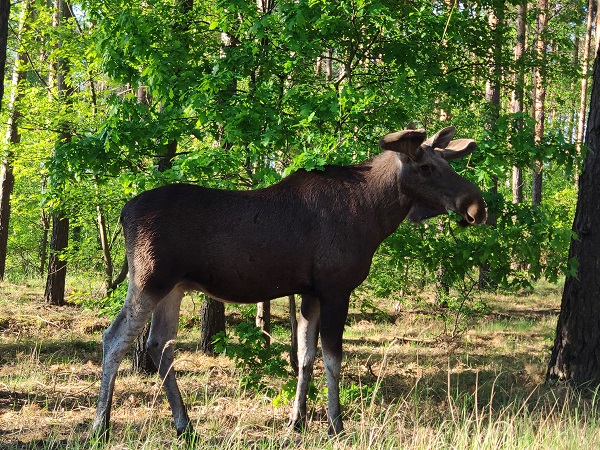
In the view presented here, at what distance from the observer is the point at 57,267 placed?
16781 mm

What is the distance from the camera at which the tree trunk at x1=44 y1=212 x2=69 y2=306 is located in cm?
1634

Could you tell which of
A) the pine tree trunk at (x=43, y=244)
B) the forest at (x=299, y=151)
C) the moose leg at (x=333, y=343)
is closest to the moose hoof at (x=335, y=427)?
the moose leg at (x=333, y=343)

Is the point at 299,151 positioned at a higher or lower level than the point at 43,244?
higher

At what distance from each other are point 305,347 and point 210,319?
5659 mm

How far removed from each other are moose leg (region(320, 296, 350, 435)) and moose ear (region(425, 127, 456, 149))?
1692 mm

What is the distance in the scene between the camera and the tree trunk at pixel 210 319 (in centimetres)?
1158

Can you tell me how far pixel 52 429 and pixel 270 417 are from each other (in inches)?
84.2

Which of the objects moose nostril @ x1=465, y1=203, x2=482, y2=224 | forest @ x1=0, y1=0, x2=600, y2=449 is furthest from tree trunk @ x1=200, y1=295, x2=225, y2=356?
moose nostril @ x1=465, y1=203, x2=482, y2=224

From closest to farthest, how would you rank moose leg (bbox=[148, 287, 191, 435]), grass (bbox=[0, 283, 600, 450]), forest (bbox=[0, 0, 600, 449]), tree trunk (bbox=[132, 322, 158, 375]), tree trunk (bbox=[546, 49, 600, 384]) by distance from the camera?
grass (bbox=[0, 283, 600, 450]), moose leg (bbox=[148, 287, 191, 435]), forest (bbox=[0, 0, 600, 449]), tree trunk (bbox=[546, 49, 600, 384]), tree trunk (bbox=[132, 322, 158, 375])

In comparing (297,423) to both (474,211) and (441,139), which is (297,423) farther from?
(441,139)

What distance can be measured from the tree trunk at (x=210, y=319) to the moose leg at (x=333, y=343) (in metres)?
5.84

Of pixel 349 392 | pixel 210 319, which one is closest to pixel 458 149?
pixel 349 392

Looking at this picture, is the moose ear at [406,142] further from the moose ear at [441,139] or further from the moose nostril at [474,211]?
the moose nostril at [474,211]

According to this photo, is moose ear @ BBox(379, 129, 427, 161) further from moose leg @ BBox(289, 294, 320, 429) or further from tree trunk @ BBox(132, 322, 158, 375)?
tree trunk @ BBox(132, 322, 158, 375)
